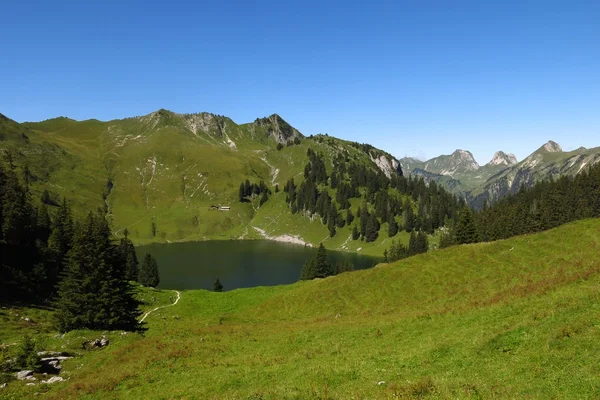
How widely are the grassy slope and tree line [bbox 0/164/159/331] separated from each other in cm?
843

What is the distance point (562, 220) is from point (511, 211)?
17.2 metres

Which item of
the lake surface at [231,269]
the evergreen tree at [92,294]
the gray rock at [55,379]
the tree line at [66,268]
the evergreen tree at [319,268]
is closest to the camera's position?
the gray rock at [55,379]

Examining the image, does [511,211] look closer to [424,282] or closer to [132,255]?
[424,282]

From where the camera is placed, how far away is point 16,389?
862 inches

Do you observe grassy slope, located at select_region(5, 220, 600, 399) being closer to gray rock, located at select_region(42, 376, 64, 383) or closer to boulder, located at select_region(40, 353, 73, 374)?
gray rock, located at select_region(42, 376, 64, 383)

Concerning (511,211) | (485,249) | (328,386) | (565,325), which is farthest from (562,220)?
(328,386)

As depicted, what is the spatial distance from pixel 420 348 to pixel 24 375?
2759 centimetres

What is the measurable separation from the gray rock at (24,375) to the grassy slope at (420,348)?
2666mm

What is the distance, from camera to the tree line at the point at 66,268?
41781 millimetres

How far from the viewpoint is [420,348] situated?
73.8ft

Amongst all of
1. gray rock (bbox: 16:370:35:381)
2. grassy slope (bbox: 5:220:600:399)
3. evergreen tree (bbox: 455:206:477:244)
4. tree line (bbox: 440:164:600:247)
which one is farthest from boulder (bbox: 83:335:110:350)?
tree line (bbox: 440:164:600:247)

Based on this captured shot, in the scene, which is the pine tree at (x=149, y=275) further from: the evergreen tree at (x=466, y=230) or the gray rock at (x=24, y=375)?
the evergreen tree at (x=466, y=230)

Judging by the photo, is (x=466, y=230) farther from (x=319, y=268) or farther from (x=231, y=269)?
(x=231, y=269)

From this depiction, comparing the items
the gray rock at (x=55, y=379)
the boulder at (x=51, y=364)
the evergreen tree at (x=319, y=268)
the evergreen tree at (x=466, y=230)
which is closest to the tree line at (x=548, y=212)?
the evergreen tree at (x=466, y=230)
